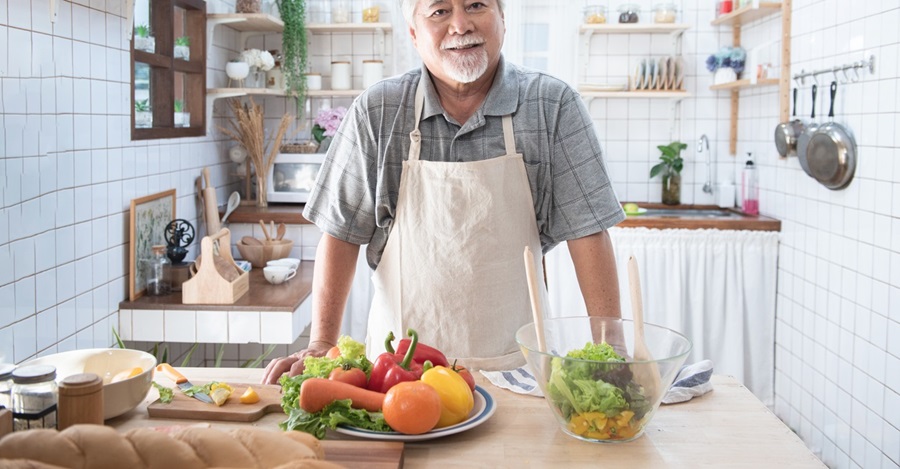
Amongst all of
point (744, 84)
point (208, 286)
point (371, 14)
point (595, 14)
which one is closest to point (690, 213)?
point (744, 84)

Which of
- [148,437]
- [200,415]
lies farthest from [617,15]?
[148,437]

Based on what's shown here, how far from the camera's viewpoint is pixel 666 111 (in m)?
4.59

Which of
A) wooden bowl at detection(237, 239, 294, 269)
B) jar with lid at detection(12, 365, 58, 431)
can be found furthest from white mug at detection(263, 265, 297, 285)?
jar with lid at detection(12, 365, 58, 431)

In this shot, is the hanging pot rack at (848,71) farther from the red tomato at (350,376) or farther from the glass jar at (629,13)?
the red tomato at (350,376)

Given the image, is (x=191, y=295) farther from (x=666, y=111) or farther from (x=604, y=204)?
(x=666, y=111)

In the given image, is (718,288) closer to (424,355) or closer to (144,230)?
(144,230)

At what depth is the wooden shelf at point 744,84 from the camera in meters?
3.79

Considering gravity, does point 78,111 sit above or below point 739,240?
above

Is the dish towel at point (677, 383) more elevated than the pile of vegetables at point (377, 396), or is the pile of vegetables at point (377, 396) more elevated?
the pile of vegetables at point (377, 396)

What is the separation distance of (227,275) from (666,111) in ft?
8.22

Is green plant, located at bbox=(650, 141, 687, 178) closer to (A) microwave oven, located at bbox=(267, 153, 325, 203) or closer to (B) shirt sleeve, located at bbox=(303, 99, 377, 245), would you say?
(A) microwave oven, located at bbox=(267, 153, 325, 203)

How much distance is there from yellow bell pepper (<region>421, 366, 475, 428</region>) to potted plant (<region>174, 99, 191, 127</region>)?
8.80 ft

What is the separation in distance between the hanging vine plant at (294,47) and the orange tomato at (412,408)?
3255 mm

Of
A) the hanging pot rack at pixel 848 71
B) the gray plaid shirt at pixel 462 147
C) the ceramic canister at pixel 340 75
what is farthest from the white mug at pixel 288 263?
the hanging pot rack at pixel 848 71
